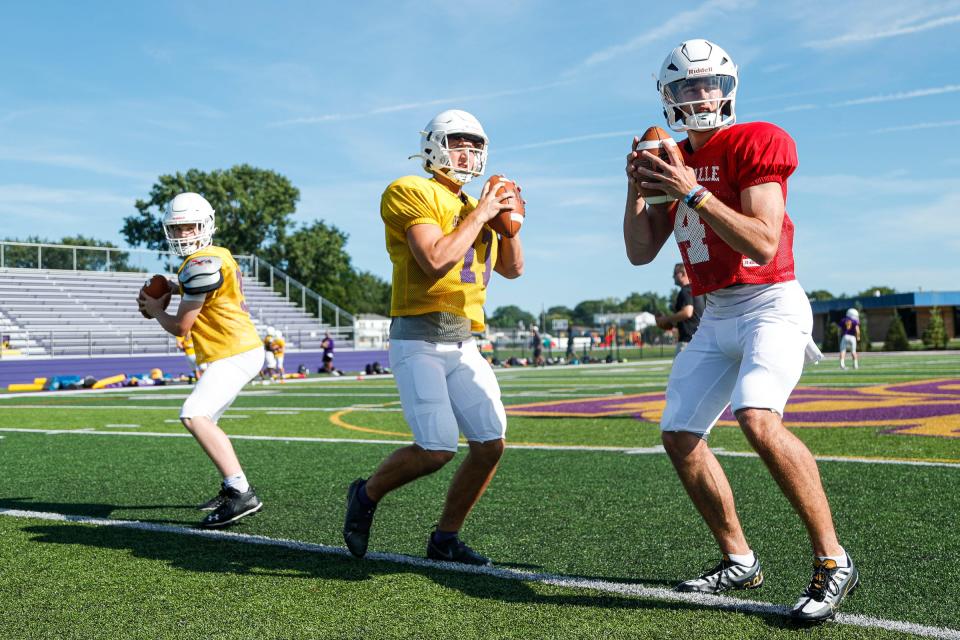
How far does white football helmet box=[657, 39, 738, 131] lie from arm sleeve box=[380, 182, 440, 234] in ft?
3.55

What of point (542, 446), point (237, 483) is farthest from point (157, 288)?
point (542, 446)

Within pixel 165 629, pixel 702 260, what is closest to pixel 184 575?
pixel 165 629

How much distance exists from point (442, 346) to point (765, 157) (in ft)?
5.20

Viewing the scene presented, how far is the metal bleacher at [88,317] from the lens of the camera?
29188mm

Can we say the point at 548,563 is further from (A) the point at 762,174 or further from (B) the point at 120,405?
(B) the point at 120,405

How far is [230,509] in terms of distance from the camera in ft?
16.9

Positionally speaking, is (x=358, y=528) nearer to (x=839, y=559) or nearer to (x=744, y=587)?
(x=744, y=587)

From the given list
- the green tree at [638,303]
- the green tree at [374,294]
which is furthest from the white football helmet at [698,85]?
the green tree at [638,303]

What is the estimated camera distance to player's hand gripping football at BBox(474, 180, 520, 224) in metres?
3.92

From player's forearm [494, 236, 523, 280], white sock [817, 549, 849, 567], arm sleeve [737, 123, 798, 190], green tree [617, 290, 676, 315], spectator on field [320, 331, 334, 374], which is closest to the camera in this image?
white sock [817, 549, 849, 567]

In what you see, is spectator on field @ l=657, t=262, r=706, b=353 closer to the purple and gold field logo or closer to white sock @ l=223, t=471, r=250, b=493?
the purple and gold field logo

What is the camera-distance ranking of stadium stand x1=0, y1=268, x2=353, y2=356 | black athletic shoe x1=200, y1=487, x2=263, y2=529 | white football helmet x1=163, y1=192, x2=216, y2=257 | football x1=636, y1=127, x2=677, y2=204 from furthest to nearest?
stadium stand x1=0, y1=268, x2=353, y2=356 → white football helmet x1=163, y1=192, x2=216, y2=257 → black athletic shoe x1=200, y1=487, x2=263, y2=529 → football x1=636, y1=127, x2=677, y2=204

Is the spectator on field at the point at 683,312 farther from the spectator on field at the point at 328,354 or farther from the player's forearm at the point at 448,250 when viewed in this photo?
the spectator on field at the point at 328,354

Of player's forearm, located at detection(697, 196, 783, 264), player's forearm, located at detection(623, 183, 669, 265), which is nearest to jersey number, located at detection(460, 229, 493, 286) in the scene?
player's forearm, located at detection(623, 183, 669, 265)
